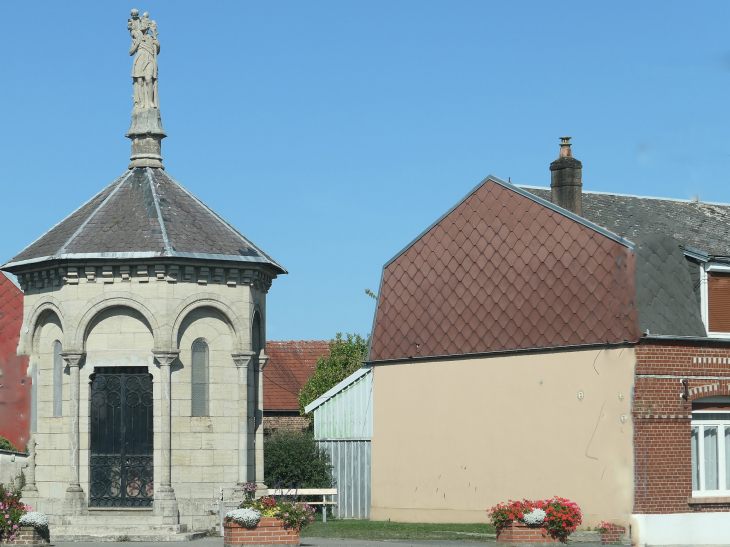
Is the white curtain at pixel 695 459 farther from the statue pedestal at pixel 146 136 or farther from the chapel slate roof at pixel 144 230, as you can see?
the statue pedestal at pixel 146 136

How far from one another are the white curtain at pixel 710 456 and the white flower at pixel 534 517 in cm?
635

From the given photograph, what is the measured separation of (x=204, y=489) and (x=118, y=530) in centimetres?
209

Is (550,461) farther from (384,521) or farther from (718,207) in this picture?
(718,207)

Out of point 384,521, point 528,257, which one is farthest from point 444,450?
point 528,257

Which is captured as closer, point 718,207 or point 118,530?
point 118,530

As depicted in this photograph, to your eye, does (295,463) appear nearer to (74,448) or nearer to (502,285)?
(502,285)

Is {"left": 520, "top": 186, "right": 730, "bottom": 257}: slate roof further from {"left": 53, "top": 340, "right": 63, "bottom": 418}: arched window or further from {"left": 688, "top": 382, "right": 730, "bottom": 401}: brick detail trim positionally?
{"left": 53, "top": 340, "right": 63, "bottom": 418}: arched window

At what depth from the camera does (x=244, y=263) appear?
24.1 m

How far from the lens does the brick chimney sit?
27.2 m

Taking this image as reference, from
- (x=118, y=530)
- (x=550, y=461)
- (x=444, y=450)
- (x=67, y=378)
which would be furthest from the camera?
(x=444, y=450)

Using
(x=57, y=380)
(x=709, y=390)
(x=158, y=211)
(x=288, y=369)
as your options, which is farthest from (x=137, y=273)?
(x=288, y=369)

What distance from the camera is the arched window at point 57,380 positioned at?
23.9 meters

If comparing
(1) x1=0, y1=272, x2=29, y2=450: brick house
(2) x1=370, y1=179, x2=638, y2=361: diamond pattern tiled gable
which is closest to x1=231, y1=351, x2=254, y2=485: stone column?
(1) x1=0, y1=272, x2=29, y2=450: brick house

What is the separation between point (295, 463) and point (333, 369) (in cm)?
1112
